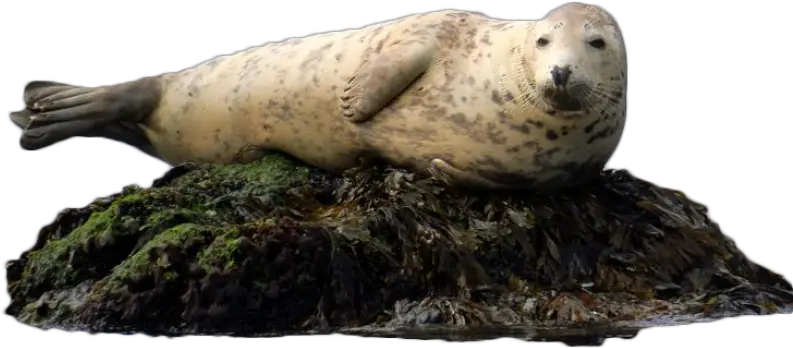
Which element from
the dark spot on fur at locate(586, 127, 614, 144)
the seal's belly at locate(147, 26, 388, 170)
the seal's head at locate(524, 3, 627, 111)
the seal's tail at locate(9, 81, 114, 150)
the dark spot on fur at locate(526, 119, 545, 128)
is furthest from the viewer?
the seal's tail at locate(9, 81, 114, 150)

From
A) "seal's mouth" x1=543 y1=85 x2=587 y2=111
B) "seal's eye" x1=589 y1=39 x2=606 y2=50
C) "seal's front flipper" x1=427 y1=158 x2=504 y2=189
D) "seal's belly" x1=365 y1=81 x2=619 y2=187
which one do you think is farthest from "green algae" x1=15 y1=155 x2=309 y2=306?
"seal's eye" x1=589 y1=39 x2=606 y2=50

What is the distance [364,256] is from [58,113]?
3067 mm

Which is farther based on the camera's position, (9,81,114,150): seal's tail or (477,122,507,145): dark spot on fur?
(9,81,114,150): seal's tail

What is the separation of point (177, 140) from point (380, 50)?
1798 millimetres

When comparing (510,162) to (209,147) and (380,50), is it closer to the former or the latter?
(380,50)

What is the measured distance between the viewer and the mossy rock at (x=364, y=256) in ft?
33.6

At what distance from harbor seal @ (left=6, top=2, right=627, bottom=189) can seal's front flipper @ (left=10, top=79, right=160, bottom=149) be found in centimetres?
46

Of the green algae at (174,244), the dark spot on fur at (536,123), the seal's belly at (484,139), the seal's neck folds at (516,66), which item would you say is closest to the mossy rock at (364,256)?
the green algae at (174,244)

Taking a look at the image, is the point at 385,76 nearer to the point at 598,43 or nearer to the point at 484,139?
the point at 484,139

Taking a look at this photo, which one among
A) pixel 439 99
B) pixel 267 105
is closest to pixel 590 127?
pixel 439 99

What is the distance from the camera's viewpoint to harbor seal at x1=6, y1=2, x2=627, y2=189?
11.0 m

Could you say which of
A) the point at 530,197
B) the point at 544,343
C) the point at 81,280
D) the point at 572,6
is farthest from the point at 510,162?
the point at 81,280

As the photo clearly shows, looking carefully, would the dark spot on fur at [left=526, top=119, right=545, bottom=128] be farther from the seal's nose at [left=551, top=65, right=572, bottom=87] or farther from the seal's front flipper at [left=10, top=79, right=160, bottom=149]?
the seal's front flipper at [left=10, top=79, right=160, bottom=149]

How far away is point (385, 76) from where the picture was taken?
11359 millimetres
